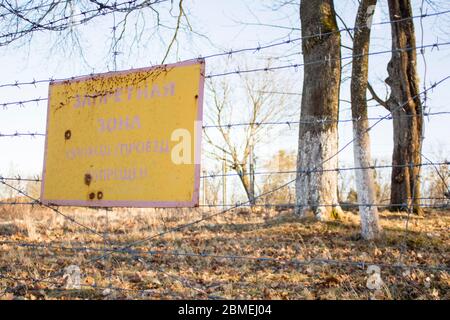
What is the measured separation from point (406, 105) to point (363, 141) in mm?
4284

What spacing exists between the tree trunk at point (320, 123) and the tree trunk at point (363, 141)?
1.95 feet

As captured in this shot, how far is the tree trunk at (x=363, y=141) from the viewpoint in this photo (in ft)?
22.0

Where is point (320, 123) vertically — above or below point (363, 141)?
above

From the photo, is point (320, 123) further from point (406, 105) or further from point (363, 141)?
point (406, 105)

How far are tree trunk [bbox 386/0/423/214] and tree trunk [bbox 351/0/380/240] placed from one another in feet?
7.53

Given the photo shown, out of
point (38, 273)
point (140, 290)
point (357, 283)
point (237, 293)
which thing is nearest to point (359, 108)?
point (357, 283)

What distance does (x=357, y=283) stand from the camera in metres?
4.62

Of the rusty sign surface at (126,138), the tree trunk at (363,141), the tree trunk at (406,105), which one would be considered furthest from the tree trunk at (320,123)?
the rusty sign surface at (126,138)

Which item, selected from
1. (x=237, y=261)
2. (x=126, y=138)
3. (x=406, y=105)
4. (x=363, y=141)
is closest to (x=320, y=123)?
(x=363, y=141)

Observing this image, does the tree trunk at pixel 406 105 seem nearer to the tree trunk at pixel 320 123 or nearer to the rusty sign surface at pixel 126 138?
the tree trunk at pixel 320 123

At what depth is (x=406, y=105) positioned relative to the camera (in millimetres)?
10320

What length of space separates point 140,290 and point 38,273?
1.51 m
